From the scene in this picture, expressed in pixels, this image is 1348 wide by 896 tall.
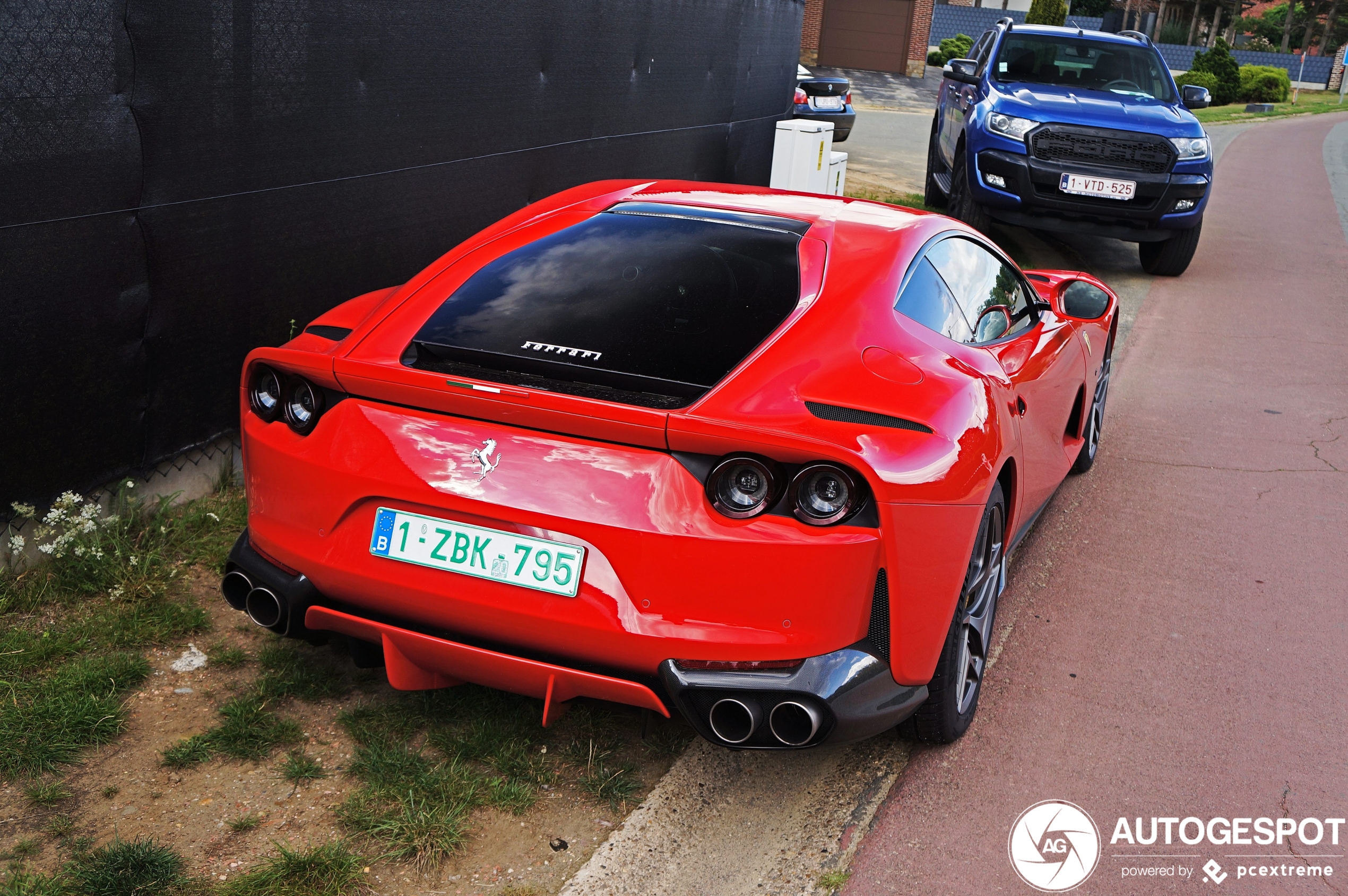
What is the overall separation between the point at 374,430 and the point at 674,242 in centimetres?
106

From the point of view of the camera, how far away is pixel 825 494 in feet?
8.49

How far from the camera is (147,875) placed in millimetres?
2531

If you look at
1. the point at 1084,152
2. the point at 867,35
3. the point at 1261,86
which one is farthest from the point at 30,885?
the point at 1261,86

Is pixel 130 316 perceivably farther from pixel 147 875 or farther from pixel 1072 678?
pixel 1072 678

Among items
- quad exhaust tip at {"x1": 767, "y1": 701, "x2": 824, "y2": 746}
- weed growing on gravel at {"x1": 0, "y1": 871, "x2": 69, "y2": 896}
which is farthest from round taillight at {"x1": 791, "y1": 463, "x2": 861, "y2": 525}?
weed growing on gravel at {"x1": 0, "y1": 871, "x2": 69, "y2": 896}

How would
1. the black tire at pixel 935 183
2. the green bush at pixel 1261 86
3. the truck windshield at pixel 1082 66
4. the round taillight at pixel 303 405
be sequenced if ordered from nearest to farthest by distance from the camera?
1. the round taillight at pixel 303 405
2. the truck windshield at pixel 1082 66
3. the black tire at pixel 935 183
4. the green bush at pixel 1261 86

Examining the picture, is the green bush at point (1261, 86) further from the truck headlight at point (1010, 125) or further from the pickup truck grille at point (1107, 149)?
the truck headlight at point (1010, 125)

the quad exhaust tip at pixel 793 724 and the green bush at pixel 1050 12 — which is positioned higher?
the green bush at pixel 1050 12

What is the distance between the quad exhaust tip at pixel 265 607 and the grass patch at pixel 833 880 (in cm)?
149

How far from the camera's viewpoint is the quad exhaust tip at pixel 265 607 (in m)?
2.94

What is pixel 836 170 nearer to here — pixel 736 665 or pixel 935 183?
pixel 935 183

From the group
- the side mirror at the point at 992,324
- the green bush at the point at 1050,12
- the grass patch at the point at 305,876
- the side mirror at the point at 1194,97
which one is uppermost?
the green bush at the point at 1050,12

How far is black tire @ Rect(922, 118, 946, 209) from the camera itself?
11.9m

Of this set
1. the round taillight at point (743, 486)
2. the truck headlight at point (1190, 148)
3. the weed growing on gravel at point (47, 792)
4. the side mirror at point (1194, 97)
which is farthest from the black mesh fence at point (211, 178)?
the side mirror at point (1194, 97)
